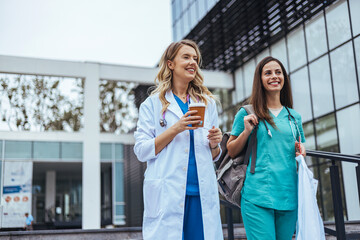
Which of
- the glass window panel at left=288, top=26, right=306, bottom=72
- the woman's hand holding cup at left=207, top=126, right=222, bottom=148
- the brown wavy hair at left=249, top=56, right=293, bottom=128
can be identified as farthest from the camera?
the glass window panel at left=288, top=26, right=306, bottom=72

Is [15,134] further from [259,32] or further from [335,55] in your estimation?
[335,55]

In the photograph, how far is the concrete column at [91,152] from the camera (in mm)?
18219

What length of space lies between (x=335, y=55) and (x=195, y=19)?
9.27 meters

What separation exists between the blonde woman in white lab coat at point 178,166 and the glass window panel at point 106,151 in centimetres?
2126

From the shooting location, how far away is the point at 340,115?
1566 centimetres

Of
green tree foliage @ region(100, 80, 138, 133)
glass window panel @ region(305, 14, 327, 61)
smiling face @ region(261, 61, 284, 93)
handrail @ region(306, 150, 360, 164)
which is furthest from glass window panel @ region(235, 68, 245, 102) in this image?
smiling face @ region(261, 61, 284, 93)

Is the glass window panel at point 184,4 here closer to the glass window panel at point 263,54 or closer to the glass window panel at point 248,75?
the glass window panel at point 248,75

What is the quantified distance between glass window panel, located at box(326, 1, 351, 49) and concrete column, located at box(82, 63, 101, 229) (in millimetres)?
9334

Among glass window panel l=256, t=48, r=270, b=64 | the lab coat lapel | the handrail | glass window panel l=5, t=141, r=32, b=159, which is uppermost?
glass window panel l=256, t=48, r=270, b=64

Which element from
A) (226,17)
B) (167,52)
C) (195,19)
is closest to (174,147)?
(167,52)

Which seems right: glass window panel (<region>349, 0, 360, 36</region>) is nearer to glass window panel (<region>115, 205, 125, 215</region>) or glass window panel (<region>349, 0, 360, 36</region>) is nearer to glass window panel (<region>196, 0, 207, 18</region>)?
glass window panel (<region>196, 0, 207, 18</region>)

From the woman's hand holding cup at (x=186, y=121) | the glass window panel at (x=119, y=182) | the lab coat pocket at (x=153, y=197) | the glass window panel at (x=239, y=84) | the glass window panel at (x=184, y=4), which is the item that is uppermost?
the glass window panel at (x=184, y=4)

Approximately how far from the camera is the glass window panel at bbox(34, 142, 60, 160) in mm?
20219

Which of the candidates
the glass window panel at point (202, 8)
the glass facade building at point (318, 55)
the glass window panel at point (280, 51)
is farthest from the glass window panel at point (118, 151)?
the glass window panel at point (280, 51)
